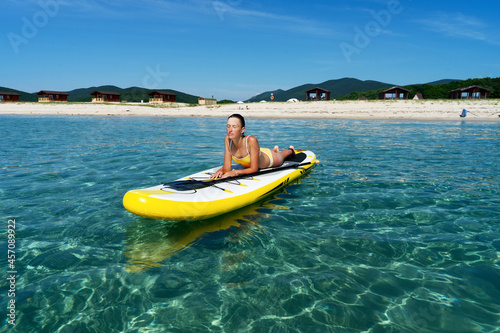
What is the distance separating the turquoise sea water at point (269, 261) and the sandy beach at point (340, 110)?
98.2ft

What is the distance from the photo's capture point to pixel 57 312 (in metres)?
2.95

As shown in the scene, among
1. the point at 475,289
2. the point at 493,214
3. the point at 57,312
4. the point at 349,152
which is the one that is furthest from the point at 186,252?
the point at 349,152

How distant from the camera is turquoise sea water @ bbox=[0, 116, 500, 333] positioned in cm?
288

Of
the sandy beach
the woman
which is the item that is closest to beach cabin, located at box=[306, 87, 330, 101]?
the sandy beach

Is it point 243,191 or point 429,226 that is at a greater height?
point 243,191

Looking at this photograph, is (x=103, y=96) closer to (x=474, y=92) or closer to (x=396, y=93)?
(x=396, y=93)

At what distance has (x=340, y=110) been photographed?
37781 mm

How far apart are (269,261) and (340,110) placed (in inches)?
1454

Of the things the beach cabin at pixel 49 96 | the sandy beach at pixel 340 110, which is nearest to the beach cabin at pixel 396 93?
the sandy beach at pixel 340 110

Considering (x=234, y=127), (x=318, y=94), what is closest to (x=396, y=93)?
(x=318, y=94)

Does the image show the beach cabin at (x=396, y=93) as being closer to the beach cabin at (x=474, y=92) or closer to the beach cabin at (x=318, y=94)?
the beach cabin at (x=474, y=92)

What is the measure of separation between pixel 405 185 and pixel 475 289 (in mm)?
4165

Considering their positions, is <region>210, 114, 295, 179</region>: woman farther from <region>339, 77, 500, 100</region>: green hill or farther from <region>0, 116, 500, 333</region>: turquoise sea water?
<region>339, 77, 500, 100</region>: green hill

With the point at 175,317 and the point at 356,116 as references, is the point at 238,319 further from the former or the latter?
the point at 356,116
